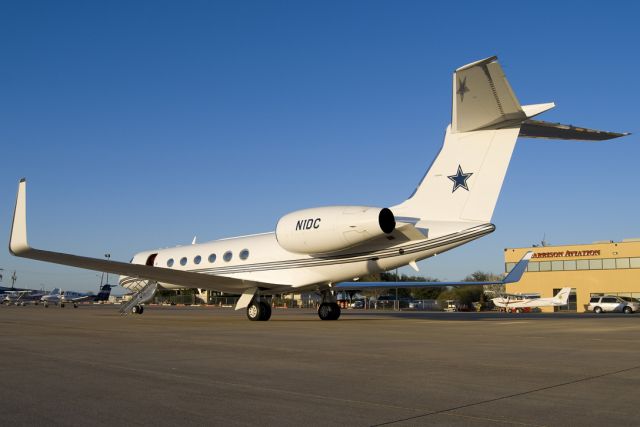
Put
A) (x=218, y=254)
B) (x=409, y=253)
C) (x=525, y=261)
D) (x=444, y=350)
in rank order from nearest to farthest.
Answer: (x=444, y=350), (x=409, y=253), (x=218, y=254), (x=525, y=261)

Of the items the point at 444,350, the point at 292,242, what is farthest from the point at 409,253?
the point at 444,350

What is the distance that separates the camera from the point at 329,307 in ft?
67.6

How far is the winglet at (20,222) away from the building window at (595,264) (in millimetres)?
49576

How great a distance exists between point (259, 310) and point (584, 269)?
42.9 meters

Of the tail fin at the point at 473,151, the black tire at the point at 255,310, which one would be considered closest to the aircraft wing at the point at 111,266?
the black tire at the point at 255,310

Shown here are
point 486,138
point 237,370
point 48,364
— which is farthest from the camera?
point 486,138

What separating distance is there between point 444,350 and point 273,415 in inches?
218

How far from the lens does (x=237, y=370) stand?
6.93 meters

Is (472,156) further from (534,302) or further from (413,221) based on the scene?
(534,302)

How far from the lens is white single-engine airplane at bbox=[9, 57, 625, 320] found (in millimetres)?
14078

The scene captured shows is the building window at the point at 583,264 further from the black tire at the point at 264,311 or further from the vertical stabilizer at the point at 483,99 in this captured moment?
the vertical stabilizer at the point at 483,99

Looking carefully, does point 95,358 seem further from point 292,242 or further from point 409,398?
point 292,242

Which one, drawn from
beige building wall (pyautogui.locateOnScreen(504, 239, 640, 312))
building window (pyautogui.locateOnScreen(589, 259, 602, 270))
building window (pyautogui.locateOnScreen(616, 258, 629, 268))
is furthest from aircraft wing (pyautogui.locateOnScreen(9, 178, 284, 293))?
building window (pyautogui.locateOnScreen(589, 259, 602, 270))

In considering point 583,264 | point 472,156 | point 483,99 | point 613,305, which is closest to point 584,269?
point 583,264
